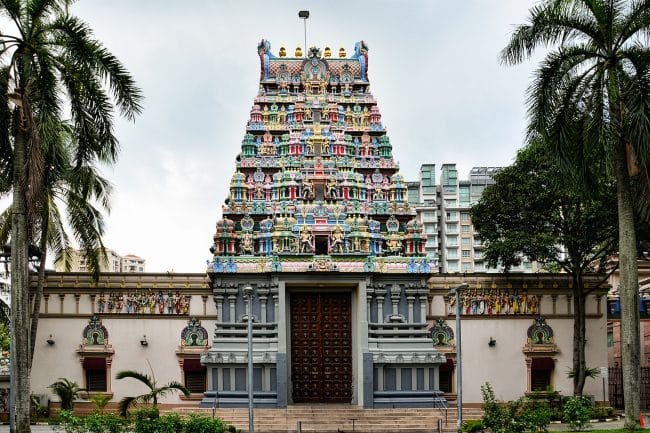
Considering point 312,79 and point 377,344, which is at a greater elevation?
point 312,79

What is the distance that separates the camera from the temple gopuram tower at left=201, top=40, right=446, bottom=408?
3169 centimetres

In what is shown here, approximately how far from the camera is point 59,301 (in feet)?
113

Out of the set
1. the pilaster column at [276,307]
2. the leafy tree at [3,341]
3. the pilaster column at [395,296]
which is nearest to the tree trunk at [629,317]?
the pilaster column at [395,296]

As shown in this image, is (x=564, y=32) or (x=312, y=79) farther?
(x=312, y=79)

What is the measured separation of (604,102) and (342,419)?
43.1 ft

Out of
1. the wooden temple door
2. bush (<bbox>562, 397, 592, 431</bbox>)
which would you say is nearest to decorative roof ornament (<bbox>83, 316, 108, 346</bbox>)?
the wooden temple door

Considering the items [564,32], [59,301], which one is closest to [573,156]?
[564,32]

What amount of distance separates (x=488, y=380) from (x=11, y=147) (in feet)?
64.6

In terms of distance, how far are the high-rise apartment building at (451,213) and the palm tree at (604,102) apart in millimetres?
62692

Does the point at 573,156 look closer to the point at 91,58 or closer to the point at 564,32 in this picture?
the point at 564,32

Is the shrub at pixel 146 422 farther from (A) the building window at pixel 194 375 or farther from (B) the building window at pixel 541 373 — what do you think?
(B) the building window at pixel 541 373

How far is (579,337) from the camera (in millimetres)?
33375

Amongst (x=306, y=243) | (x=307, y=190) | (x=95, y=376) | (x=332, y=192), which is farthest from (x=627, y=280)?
(x=95, y=376)

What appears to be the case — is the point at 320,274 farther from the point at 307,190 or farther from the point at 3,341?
the point at 3,341
